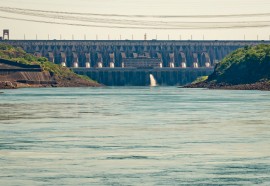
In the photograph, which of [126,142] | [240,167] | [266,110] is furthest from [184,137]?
[266,110]

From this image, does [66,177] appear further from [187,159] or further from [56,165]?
[187,159]

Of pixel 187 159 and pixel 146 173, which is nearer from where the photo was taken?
pixel 146 173

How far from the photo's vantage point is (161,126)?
78.4 m

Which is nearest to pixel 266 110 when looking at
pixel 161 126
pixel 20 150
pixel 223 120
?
pixel 223 120

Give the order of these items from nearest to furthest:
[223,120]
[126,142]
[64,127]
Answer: [126,142] < [64,127] < [223,120]

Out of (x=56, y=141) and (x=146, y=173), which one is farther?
(x=56, y=141)

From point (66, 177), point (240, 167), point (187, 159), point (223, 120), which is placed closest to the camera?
point (66, 177)

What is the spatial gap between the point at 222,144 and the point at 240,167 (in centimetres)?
1142

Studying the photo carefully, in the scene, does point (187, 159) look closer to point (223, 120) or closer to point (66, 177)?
point (66, 177)

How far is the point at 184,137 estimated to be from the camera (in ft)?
218

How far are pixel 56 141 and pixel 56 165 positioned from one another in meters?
13.2

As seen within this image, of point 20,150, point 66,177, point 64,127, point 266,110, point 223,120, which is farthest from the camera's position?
point 266,110

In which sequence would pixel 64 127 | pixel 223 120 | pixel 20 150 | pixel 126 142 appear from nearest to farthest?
pixel 20 150
pixel 126 142
pixel 64 127
pixel 223 120

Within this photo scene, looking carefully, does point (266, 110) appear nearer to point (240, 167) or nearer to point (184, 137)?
point (184, 137)
